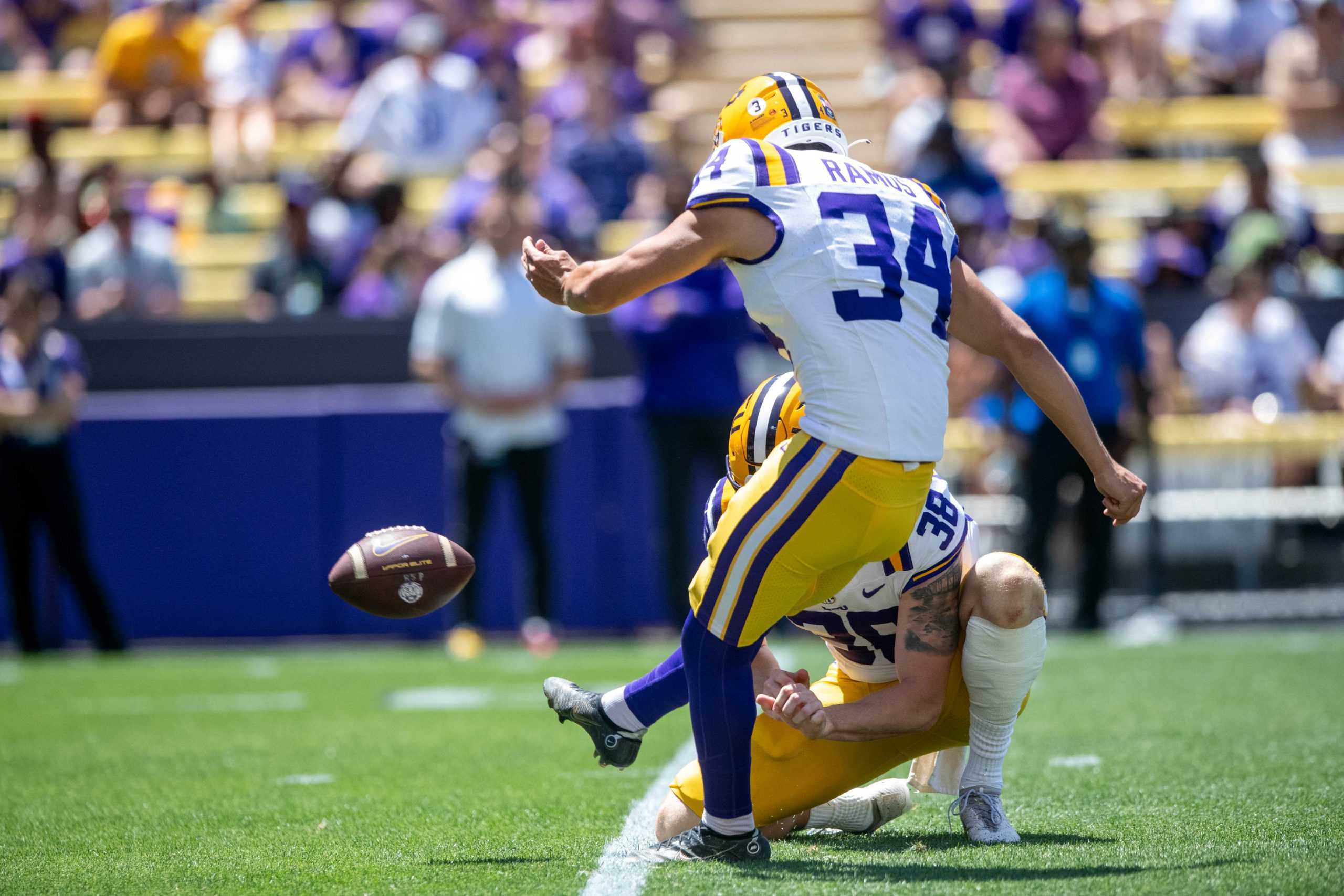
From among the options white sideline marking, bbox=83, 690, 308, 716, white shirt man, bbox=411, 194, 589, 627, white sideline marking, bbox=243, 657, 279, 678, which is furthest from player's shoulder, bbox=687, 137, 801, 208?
white shirt man, bbox=411, 194, 589, 627

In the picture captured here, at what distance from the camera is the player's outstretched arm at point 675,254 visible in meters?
3.35

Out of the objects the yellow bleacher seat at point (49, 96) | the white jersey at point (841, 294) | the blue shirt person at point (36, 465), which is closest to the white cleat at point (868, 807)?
the white jersey at point (841, 294)

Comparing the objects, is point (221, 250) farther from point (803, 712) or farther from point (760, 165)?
point (803, 712)

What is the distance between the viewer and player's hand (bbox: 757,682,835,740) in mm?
3461

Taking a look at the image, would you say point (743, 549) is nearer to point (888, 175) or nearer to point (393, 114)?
point (888, 175)

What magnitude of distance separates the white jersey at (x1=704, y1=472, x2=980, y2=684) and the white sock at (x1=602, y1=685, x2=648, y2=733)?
0.43 metres

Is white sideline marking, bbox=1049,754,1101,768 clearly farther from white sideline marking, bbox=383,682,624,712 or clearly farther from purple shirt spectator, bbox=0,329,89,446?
purple shirt spectator, bbox=0,329,89,446

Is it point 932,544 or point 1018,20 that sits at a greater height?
point 1018,20

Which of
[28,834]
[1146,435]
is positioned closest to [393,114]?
[1146,435]

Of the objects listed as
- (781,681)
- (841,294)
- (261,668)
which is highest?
(841,294)

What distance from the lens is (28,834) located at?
162 inches

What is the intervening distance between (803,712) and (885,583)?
1.38ft

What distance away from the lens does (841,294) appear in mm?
3393

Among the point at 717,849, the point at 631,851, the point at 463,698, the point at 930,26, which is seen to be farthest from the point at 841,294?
the point at 930,26
